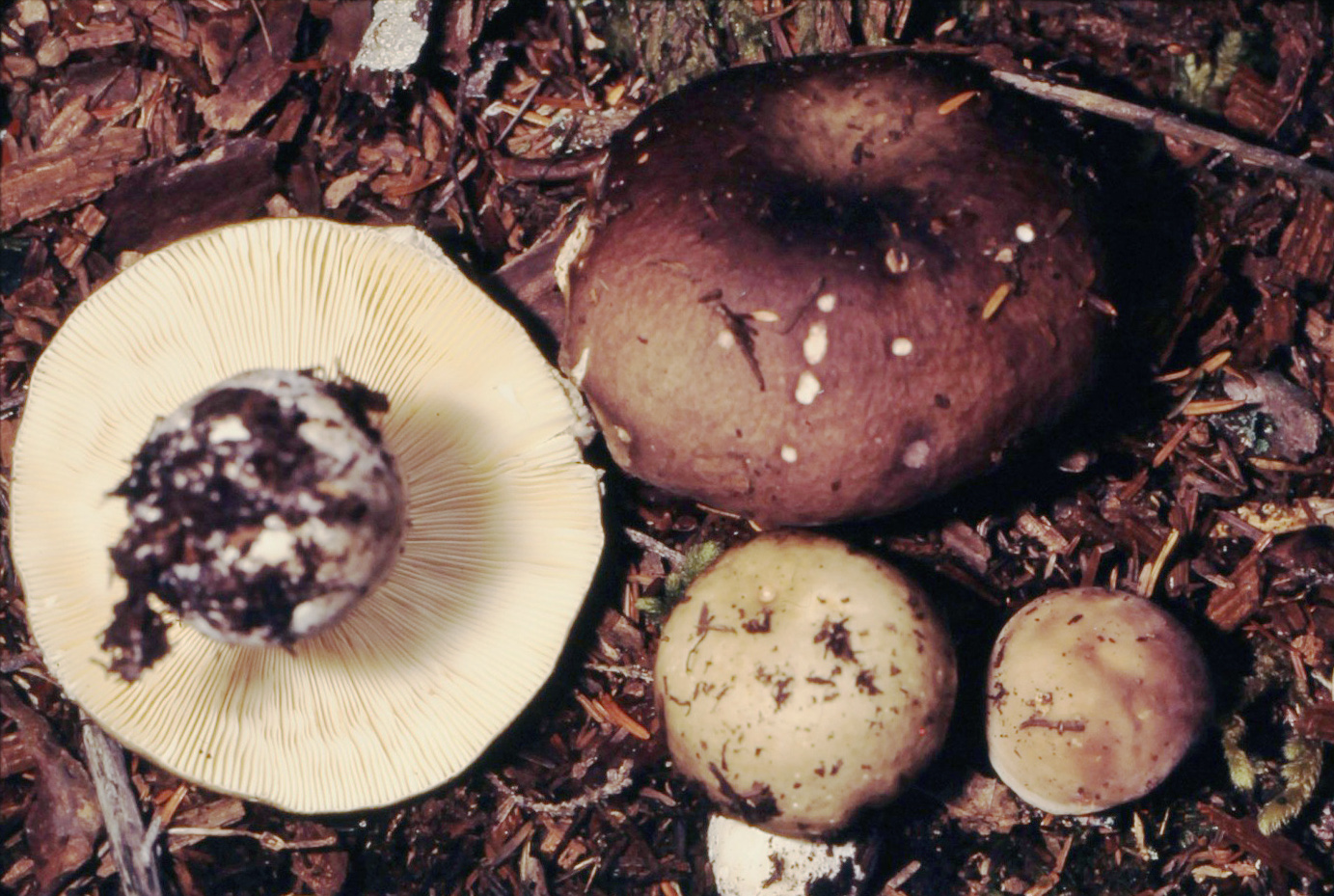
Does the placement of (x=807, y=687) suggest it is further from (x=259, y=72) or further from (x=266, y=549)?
(x=259, y=72)

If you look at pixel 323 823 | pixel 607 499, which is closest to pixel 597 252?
pixel 607 499

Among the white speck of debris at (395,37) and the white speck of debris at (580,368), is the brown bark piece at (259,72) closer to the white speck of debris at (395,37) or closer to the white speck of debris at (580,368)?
the white speck of debris at (395,37)

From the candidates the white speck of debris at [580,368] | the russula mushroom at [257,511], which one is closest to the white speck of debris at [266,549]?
the russula mushroom at [257,511]

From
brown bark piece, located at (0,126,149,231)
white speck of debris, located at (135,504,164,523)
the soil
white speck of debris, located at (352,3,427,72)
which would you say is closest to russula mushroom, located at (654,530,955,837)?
the soil

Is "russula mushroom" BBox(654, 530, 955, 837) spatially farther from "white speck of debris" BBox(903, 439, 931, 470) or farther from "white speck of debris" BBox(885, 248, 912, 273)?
"white speck of debris" BBox(885, 248, 912, 273)

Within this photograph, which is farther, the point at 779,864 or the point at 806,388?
the point at 779,864

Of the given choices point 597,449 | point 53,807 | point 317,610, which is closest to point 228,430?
point 317,610
